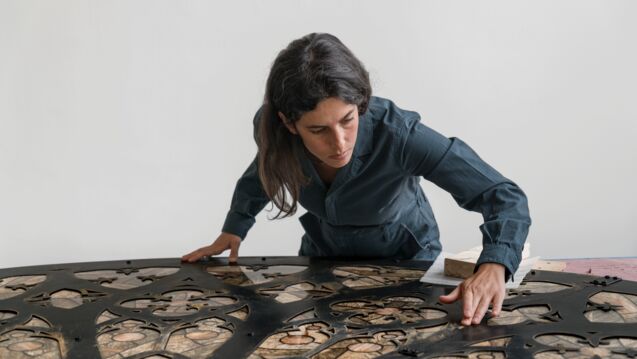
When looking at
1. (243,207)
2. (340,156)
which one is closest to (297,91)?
(340,156)

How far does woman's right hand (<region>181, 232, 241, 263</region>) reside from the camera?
2.85m

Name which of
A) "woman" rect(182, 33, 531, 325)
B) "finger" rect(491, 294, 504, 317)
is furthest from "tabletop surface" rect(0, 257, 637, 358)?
"woman" rect(182, 33, 531, 325)

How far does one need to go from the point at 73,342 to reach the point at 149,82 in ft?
11.2

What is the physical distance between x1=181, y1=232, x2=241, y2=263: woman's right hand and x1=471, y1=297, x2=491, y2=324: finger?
98cm

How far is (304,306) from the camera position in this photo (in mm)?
2281

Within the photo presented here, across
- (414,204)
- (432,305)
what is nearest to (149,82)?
(414,204)

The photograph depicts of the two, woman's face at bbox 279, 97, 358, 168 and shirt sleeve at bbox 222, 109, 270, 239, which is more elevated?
woman's face at bbox 279, 97, 358, 168

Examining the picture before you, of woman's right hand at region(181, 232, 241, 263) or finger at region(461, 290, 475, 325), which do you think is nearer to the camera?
finger at region(461, 290, 475, 325)

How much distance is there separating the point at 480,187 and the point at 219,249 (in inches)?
37.4

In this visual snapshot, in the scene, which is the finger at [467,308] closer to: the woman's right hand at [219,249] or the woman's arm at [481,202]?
the woman's arm at [481,202]

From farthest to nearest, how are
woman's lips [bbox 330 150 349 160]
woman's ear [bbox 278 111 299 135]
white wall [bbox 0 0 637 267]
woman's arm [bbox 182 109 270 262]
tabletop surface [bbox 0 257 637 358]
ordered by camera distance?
white wall [bbox 0 0 637 267]
woman's arm [bbox 182 109 270 262]
woman's ear [bbox 278 111 299 135]
woman's lips [bbox 330 150 349 160]
tabletop surface [bbox 0 257 637 358]

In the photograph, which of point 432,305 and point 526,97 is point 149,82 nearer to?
point 526,97

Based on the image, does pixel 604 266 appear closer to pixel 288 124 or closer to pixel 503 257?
pixel 503 257

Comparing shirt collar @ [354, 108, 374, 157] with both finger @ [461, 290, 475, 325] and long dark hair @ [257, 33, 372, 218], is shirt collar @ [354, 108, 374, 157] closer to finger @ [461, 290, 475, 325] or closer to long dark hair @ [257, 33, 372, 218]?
long dark hair @ [257, 33, 372, 218]
